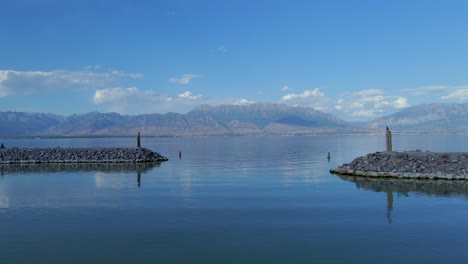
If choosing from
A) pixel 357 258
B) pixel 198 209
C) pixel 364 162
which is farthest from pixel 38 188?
pixel 364 162

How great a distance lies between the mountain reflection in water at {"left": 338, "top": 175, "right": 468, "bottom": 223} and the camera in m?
32.0

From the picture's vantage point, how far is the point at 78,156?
68125 millimetres

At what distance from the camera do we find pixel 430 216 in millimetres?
23641

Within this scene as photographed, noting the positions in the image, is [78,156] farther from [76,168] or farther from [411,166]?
[411,166]

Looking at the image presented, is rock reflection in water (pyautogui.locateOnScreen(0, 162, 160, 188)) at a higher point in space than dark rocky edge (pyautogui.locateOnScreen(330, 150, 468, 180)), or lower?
lower

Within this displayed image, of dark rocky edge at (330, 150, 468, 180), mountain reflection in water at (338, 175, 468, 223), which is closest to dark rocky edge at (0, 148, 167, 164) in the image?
dark rocky edge at (330, 150, 468, 180)

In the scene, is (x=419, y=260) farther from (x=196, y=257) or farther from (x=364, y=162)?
(x=364, y=162)

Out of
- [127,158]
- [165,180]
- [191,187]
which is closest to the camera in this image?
[191,187]

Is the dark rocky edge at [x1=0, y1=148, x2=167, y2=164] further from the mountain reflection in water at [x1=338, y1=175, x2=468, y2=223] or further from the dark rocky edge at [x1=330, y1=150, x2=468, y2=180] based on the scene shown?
the mountain reflection in water at [x1=338, y1=175, x2=468, y2=223]

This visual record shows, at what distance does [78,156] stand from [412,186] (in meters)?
50.2

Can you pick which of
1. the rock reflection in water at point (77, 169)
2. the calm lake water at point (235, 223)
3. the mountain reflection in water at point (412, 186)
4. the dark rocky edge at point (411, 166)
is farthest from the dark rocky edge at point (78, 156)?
the mountain reflection in water at point (412, 186)

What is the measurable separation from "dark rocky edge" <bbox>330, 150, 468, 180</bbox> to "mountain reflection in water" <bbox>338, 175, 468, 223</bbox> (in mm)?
1536

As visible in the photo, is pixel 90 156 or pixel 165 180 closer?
pixel 165 180

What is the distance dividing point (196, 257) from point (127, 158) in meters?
52.5
